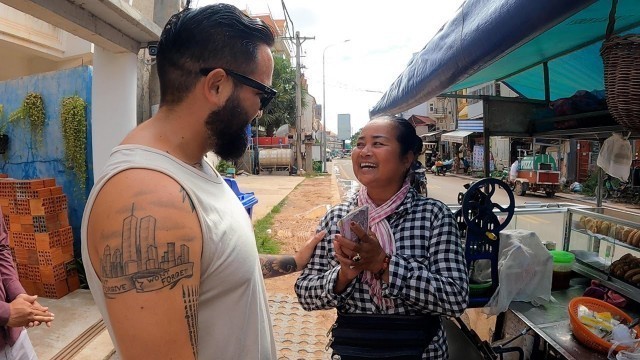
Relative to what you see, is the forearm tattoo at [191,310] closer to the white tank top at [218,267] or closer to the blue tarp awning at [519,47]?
the white tank top at [218,267]

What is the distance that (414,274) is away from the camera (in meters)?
1.48

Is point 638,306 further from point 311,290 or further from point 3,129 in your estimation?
point 3,129

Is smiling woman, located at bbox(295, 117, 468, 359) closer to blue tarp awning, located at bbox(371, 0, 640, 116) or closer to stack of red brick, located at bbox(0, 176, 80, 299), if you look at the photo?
blue tarp awning, located at bbox(371, 0, 640, 116)

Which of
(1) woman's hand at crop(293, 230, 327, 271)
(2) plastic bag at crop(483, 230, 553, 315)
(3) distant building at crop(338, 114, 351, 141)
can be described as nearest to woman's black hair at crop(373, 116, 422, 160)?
(1) woman's hand at crop(293, 230, 327, 271)

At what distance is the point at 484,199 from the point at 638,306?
3.60ft

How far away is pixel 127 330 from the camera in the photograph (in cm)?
81

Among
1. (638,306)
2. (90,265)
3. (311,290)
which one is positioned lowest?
(638,306)

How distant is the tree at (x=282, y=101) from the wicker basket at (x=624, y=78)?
2571cm

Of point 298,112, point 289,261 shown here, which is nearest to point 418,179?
point 289,261

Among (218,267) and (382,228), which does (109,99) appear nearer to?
(382,228)

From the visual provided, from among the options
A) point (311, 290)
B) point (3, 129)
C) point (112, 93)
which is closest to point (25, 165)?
point (3, 129)

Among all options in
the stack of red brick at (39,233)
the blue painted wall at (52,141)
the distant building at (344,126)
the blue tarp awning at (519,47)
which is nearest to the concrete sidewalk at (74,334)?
the stack of red brick at (39,233)

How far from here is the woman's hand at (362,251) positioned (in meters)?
1.38

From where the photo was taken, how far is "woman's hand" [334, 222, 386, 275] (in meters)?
1.38
